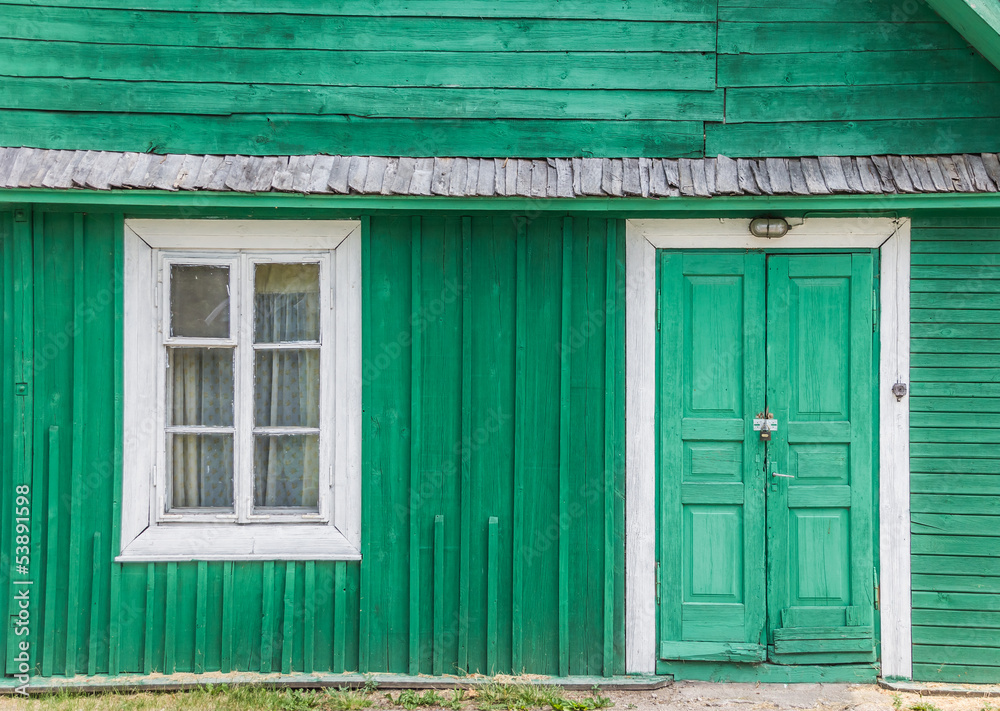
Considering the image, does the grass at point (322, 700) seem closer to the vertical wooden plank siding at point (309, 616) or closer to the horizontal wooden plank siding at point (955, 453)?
the vertical wooden plank siding at point (309, 616)

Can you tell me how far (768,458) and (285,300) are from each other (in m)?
3.03

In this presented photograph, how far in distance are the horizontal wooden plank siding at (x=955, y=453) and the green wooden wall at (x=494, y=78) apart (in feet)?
2.25

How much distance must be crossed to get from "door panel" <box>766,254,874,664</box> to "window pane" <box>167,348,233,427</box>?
128 inches

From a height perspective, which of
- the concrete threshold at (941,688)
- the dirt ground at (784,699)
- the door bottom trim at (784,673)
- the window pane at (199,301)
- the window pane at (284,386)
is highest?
the window pane at (199,301)

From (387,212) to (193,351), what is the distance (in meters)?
1.44

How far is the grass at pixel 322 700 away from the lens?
3764 millimetres

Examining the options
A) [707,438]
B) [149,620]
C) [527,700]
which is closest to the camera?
[527,700]

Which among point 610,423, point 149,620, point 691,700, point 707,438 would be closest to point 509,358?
point 610,423

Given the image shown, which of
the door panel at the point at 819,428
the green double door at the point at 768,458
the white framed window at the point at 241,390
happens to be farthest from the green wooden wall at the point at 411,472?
the door panel at the point at 819,428

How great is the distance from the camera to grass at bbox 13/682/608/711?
3764mm

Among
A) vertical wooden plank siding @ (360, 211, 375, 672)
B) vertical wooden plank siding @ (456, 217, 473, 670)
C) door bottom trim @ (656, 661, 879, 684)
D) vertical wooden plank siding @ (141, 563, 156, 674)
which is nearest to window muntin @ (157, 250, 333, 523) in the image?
vertical wooden plank siding @ (360, 211, 375, 672)

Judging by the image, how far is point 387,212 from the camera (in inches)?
159

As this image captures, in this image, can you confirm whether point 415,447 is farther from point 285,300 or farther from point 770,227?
point 770,227

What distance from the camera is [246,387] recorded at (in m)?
4.07
